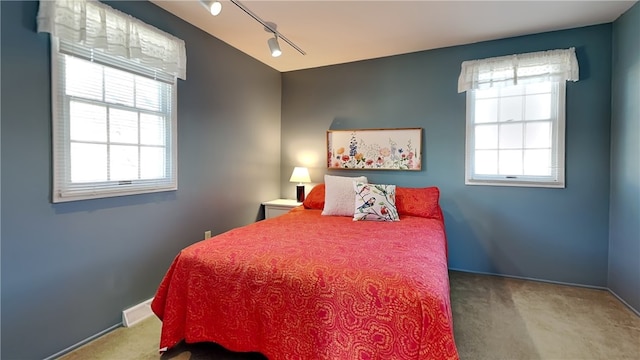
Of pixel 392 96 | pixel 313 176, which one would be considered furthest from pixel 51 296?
pixel 392 96

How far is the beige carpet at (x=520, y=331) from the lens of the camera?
1843mm

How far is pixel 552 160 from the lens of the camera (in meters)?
2.93

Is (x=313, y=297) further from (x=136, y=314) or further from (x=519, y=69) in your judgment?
(x=519, y=69)

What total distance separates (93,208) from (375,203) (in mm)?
2124

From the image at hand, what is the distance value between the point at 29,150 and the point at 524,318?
11.1ft

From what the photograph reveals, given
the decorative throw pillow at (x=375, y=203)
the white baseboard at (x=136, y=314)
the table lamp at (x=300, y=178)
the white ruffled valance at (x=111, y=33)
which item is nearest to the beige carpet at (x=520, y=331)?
the white baseboard at (x=136, y=314)

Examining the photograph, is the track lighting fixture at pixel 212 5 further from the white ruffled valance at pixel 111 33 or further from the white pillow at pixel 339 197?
the white pillow at pixel 339 197

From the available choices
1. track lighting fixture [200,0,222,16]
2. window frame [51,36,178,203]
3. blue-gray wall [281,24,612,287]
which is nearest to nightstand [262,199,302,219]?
blue-gray wall [281,24,612,287]

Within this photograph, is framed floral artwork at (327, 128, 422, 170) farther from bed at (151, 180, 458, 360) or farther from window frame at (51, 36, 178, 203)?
window frame at (51, 36, 178, 203)

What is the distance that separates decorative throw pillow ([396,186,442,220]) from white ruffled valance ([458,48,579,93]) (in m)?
1.14

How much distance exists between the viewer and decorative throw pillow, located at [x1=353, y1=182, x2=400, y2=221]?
2719 mm

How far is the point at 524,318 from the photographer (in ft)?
7.43

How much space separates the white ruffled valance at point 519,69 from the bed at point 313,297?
6.11ft

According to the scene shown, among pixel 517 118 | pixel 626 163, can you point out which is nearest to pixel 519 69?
pixel 517 118
